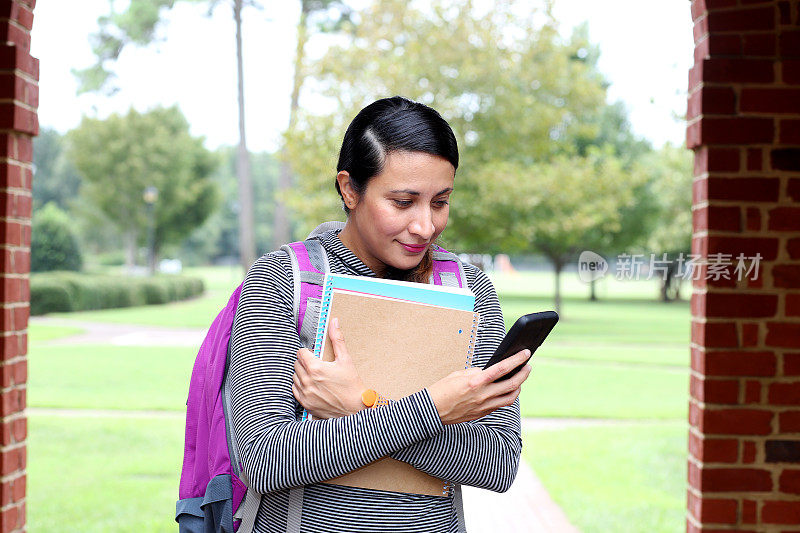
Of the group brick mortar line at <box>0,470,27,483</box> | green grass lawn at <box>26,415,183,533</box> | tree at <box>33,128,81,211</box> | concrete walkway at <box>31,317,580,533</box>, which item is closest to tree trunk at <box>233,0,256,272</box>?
concrete walkway at <box>31,317,580,533</box>

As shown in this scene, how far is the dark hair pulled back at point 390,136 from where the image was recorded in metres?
1.47

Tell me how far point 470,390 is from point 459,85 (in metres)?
16.8

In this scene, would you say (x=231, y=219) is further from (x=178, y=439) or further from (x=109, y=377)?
(x=178, y=439)

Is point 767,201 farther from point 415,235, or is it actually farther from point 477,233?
point 477,233

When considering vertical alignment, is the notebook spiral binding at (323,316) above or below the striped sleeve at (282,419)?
above

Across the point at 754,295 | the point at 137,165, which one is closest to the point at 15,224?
the point at 754,295

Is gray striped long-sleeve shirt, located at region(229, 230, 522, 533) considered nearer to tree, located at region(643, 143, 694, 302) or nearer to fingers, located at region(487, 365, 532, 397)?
fingers, located at region(487, 365, 532, 397)

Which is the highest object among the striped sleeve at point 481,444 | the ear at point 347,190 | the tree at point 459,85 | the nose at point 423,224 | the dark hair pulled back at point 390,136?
the tree at point 459,85

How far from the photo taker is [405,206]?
1.48m

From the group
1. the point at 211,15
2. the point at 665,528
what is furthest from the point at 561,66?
the point at 665,528

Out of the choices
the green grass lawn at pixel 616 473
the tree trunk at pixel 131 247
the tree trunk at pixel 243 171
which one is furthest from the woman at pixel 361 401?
the tree trunk at pixel 131 247

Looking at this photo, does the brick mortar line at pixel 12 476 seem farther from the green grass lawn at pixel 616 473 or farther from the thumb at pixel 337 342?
the green grass lawn at pixel 616 473

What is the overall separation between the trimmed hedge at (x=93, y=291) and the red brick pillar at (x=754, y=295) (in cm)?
1964

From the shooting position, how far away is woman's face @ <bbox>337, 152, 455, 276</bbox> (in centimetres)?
146
